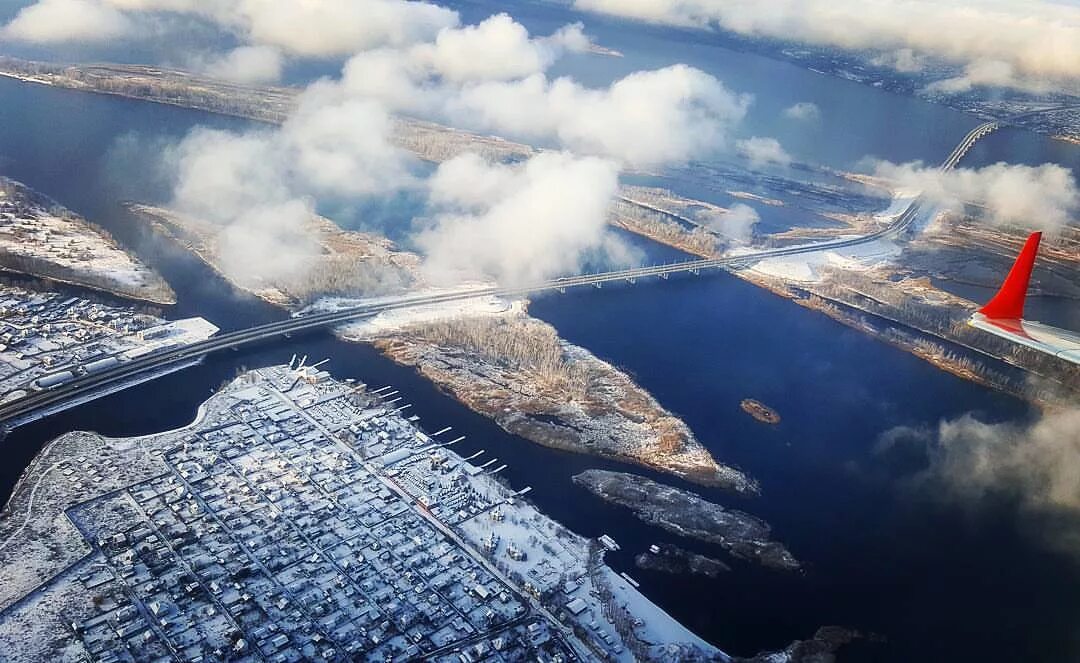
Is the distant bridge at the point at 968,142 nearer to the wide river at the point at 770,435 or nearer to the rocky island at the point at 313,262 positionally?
the wide river at the point at 770,435

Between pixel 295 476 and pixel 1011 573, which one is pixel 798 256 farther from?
pixel 295 476

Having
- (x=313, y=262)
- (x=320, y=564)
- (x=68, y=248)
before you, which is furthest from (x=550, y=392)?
(x=68, y=248)

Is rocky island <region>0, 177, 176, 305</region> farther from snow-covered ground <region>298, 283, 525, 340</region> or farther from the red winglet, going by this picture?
the red winglet

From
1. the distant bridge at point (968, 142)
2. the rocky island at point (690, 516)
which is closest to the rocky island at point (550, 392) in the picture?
the rocky island at point (690, 516)

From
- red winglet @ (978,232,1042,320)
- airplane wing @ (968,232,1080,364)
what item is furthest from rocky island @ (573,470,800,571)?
red winglet @ (978,232,1042,320)

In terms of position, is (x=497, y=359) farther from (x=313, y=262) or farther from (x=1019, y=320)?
(x=1019, y=320)
